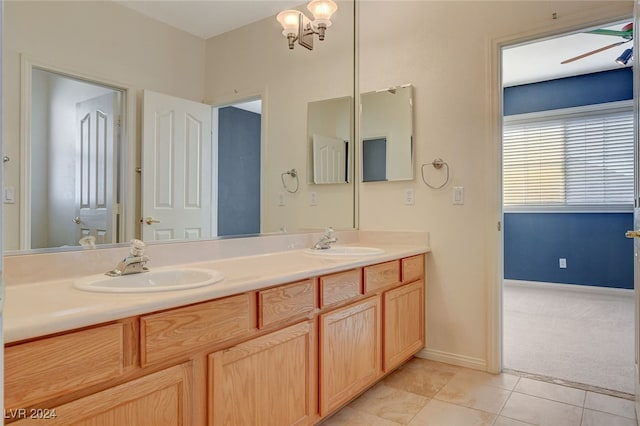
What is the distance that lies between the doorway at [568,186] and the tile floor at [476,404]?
4.69ft

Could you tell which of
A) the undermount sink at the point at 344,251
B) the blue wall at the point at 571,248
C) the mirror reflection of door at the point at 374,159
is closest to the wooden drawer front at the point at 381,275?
the undermount sink at the point at 344,251

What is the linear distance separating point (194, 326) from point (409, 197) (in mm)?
1939

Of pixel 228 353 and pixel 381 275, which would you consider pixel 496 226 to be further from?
pixel 228 353

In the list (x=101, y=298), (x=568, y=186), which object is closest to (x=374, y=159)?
(x=101, y=298)

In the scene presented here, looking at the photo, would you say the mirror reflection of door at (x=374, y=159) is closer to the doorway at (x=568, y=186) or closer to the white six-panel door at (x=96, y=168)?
the doorway at (x=568, y=186)

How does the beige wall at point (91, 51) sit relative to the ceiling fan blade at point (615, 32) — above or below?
below

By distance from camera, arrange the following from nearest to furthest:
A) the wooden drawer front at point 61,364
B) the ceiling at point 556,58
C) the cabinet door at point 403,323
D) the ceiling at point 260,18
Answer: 1. the wooden drawer front at point 61,364
2. the ceiling at point 260,18
3. the cabinet door at point 403,323
4. the ceiling at point 556,58

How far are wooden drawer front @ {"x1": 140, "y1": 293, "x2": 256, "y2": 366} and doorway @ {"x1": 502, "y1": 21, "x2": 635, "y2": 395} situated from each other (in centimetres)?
306

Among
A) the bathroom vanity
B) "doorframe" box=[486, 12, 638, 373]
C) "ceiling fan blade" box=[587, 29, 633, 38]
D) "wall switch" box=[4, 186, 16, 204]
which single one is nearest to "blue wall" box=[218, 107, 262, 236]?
the bathroom vanity

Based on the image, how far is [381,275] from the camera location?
2.20m

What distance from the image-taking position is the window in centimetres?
470

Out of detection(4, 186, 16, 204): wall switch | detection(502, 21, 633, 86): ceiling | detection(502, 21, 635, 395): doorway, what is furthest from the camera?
detection(502, 21, 635, 395): doorway

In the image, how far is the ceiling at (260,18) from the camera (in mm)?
1801

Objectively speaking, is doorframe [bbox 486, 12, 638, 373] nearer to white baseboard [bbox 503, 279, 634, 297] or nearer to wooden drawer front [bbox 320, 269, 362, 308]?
wooden drawer front [bbox 320, 269, 362, 308]
